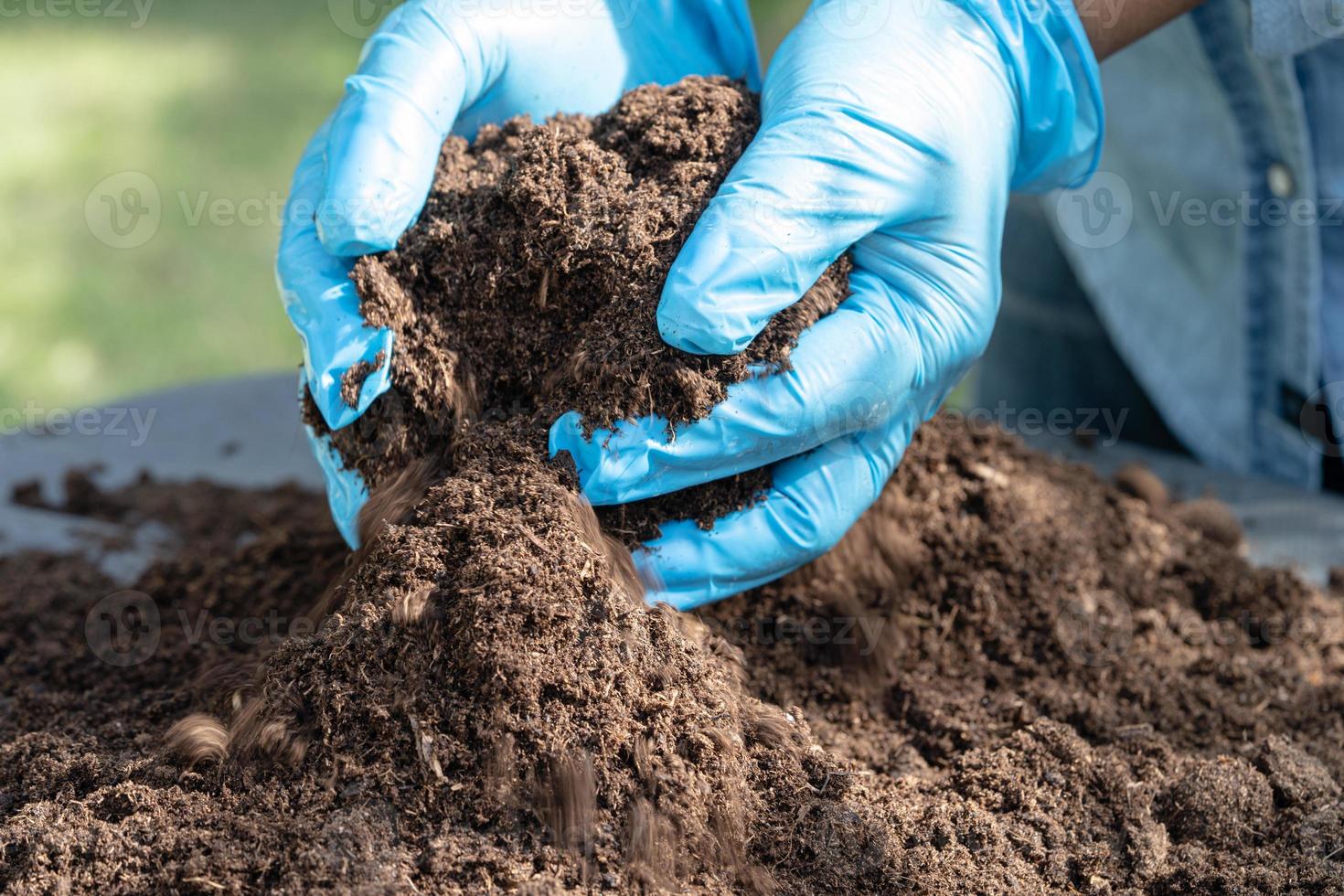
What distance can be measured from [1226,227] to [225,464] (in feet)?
7.86

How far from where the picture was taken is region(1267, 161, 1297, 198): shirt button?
2127 mm

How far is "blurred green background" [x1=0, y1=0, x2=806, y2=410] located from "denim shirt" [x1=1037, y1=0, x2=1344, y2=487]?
3660mm

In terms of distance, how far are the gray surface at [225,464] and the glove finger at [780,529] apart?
1.01m

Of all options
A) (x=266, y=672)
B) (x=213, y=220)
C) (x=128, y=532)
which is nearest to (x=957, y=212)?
(x=266, y=672)

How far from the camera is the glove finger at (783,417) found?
133 centimetres

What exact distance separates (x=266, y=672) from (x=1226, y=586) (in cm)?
155

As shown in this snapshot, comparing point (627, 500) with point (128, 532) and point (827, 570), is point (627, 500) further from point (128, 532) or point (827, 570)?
point (128, 532)

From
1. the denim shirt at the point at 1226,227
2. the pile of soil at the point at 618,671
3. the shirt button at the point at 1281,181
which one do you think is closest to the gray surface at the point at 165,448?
the pile of soil at the point at 618,671

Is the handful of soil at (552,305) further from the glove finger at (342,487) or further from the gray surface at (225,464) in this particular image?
the gray surface at (225,464)

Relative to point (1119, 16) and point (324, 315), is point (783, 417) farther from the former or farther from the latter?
point (1119, 16)

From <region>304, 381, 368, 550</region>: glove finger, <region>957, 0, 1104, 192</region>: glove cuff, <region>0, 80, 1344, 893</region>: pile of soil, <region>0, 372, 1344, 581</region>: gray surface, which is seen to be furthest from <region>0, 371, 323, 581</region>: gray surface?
<region>957, 0, 1104, 192</region>: glove cuff

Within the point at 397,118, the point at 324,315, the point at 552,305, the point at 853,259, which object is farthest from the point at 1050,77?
the point at 324,315

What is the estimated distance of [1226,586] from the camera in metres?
1.80

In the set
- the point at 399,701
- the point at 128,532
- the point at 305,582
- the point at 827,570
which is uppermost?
the point at 399,701
